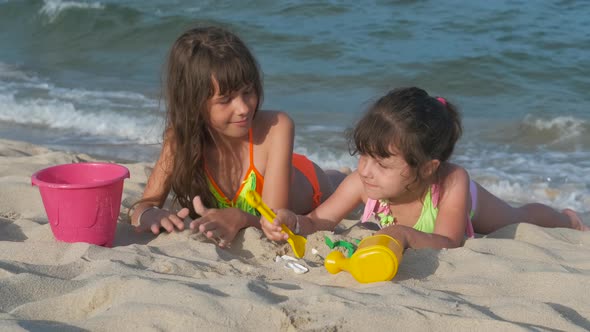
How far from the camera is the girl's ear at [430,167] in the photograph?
9.84ft

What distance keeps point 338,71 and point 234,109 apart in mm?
5037

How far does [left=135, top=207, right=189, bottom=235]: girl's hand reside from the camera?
3.12 m

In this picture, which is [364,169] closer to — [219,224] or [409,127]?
[409,127]

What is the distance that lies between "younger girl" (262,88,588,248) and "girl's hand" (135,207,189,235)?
0.37 metres

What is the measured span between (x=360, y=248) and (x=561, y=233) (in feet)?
4.67

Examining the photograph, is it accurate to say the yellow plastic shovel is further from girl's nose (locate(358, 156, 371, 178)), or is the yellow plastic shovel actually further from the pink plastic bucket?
the pink plastic bucket

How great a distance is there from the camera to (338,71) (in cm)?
809

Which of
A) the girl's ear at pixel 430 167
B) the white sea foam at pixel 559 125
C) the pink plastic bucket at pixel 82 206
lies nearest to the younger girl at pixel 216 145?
the pink plastic bucket at pixel 82 206

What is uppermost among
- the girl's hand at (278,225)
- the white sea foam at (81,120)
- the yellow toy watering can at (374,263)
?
the yellow toy watering can at (374,263)

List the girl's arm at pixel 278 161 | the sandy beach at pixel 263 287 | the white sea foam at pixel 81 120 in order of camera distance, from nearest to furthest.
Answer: the sandy beach at pixel 263 287 < the girl's arm at pixel 278 161 < the white sea foam at pixel 81 120

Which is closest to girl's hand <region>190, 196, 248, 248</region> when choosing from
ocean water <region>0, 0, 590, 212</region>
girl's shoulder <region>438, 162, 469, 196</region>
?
girl's shoulder <region>438, 162, 469, 196</region>

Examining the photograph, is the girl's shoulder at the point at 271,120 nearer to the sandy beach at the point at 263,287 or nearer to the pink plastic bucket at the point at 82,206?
the sandy beach at the point at 263,287

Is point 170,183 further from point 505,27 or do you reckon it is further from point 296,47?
point 505,27

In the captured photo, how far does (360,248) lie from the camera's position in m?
2.49
